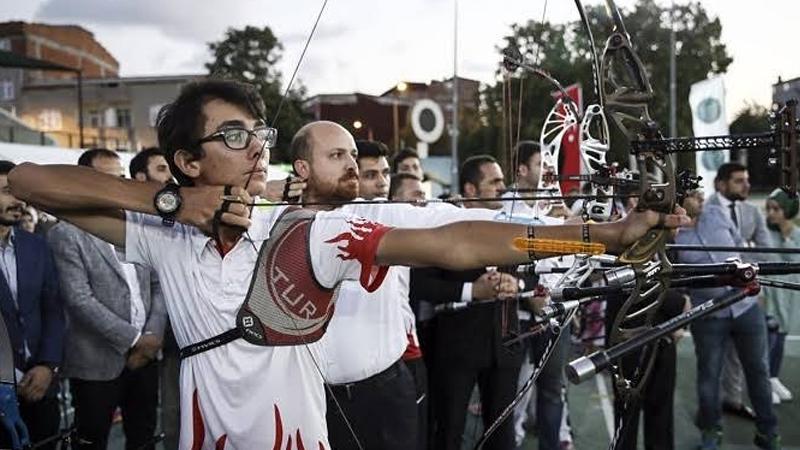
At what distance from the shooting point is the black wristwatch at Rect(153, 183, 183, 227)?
1.60 m

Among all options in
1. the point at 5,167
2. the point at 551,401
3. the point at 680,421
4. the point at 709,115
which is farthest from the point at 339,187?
the point at 709,115

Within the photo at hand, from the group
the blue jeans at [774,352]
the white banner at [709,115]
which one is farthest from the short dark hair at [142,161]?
the white banner at [709,115]

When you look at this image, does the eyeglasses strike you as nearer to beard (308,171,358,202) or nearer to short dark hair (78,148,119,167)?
beard (308,171,358,202)

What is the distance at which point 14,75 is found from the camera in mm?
24953

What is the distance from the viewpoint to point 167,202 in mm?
1604

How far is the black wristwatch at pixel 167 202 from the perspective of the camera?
1603 mm

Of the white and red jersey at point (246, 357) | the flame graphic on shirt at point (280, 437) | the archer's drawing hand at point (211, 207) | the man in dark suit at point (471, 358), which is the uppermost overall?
the archer's drawing hand at point (211, 207)

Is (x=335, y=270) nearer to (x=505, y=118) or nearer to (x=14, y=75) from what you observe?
(x=505, y=118)

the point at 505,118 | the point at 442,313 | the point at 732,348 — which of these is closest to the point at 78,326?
the point at 442,313

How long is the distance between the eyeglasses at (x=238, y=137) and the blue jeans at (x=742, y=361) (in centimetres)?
357

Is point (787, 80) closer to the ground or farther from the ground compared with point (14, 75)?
closer to the ground

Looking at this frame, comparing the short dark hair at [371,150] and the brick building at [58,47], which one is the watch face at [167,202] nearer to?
the short dark hair at [371,150]

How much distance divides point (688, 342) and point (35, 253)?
6.40 m

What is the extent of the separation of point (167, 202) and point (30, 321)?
1.96 metres
